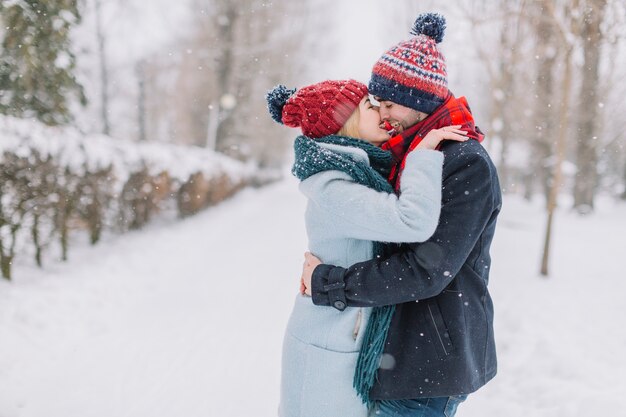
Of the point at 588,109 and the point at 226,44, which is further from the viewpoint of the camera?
the point at 226,44

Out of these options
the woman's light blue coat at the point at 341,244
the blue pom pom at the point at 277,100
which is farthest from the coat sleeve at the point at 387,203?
the blue pom pom at the point at 277,100

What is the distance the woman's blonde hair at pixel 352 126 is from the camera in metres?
1.59

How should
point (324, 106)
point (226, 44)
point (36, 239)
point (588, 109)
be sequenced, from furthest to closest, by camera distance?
point (226, 44), point (588, 109), point (36, 239), point (324, 106)

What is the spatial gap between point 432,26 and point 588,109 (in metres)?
12.2

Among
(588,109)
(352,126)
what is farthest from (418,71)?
(588,109)

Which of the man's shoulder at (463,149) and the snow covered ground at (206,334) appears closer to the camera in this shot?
the man's shoulder at (463,149)

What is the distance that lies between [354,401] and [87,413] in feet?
8.65

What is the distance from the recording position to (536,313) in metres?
5.23

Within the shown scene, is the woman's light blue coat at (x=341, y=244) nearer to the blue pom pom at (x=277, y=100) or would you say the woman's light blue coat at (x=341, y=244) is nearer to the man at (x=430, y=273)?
the man at (x=430, y=273)

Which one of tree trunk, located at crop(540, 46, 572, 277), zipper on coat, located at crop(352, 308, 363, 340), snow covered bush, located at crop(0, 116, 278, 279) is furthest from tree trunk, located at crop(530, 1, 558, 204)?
snow covered bush, located at crop(0, 116, 278, 279)

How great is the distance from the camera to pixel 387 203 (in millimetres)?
1351

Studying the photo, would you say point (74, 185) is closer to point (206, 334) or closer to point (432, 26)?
point (206, 334)

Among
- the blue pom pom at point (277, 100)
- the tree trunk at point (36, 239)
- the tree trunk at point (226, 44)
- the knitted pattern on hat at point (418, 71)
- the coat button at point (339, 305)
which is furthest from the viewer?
the tree trunk at point (226, 44)

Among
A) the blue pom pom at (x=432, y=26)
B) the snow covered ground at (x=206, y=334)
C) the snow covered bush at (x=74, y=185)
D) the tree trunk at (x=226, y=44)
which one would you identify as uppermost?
the tree trunk at (x=226, y=44)
